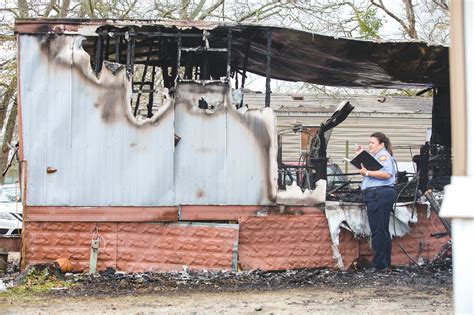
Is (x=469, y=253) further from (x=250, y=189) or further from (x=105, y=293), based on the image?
(x=250, y=189)

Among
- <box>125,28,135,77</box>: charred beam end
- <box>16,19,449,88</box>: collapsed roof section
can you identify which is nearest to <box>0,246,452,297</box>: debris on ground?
<box>125,28,135,77</box>: charred beam end

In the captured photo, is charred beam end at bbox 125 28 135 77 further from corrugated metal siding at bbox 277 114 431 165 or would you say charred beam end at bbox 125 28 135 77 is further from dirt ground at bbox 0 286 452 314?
corrugated metal siding at bbox 277 114 431 165

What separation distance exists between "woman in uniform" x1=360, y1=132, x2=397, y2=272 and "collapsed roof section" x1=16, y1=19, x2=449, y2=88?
152 cm

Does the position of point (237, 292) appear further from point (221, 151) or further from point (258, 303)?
point (221, 151)

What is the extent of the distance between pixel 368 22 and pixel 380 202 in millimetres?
18726

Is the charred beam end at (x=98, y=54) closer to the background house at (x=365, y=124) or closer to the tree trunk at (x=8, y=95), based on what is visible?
the tree trunk at (x=8, y=95)

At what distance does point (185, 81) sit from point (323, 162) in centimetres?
322

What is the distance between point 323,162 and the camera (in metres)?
11.7

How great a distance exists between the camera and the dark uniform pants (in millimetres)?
9609

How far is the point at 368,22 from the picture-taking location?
27.3 meters

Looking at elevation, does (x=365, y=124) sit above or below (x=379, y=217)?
above

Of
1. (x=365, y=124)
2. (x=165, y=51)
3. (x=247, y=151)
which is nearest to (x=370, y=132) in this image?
(x=365, y=124)

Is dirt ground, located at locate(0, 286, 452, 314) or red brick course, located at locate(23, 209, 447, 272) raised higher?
red brick course, located at locate(23, 209, 447, 272)

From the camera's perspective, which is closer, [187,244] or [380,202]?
[187,244]
